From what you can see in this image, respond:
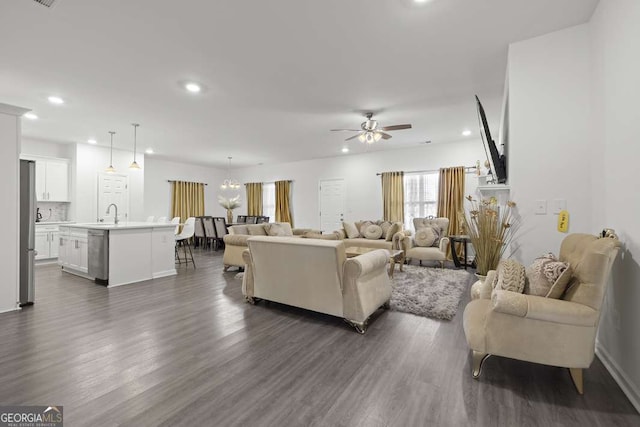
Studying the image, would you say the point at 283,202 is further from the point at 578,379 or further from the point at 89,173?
the point at 578,379

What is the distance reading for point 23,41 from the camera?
2602mm

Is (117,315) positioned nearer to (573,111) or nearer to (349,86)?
(349,86)

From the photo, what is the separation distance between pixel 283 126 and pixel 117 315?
12.7ft

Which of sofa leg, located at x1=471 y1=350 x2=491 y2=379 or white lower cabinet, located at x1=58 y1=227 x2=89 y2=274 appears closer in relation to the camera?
sofa leg, located at x1=471 y1=350 x2=491 y2=379

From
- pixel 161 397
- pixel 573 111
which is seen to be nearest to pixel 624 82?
pixel 573 111

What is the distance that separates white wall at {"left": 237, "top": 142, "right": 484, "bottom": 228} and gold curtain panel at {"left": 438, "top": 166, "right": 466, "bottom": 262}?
18cm

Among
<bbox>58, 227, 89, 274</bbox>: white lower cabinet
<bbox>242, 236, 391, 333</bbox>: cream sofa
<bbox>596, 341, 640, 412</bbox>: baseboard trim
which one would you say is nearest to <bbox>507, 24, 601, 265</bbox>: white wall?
<bbox>596, 341, 640, 412</bbox>: baseboard trim

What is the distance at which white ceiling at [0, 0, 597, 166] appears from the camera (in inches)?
88.2

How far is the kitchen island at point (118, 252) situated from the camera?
165 inches

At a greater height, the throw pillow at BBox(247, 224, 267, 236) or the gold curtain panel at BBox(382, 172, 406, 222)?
the gold curtain panel at BBox(382, 172, 406, 222)

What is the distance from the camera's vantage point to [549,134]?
8.05ft

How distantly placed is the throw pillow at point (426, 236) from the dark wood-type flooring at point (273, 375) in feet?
9.33

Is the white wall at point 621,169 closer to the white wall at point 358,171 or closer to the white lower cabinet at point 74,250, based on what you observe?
the white wall at point 358,171

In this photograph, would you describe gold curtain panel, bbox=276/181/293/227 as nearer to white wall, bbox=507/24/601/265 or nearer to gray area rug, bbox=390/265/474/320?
gray area rug, bbox=390/265/474/320
